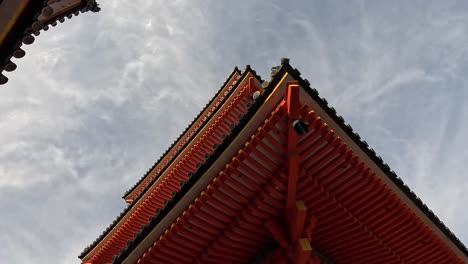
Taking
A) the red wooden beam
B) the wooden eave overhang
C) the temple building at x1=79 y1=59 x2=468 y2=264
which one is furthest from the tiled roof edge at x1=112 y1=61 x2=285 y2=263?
the wooden eave overhang

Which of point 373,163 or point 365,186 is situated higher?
point 373,163

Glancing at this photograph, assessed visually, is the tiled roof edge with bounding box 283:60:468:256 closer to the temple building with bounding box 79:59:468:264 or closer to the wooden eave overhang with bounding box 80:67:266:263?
the temple building with bounding box 79:59:468:264

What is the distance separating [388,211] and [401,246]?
123 cm

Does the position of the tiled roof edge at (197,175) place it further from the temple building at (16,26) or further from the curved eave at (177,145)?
the curved eave at (177,145)

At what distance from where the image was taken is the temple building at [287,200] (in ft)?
17.5

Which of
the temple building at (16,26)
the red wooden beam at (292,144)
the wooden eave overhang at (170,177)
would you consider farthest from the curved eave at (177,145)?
the red wooden beam at (292,144)

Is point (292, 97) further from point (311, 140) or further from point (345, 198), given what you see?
point (345, 198)

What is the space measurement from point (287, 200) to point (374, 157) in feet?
6.17

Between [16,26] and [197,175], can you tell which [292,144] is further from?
[16,26]

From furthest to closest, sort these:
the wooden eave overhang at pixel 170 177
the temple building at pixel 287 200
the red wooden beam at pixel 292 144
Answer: the wooden eave overhang at pixel 170 177
the temple building at pixel 287 200
the red wooden beam at pixel 292 144

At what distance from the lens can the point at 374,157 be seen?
6.04 m

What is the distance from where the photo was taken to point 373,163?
6.05 meters

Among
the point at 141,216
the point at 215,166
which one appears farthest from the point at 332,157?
the point at 141,216

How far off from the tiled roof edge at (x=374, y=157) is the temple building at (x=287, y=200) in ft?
0.06
